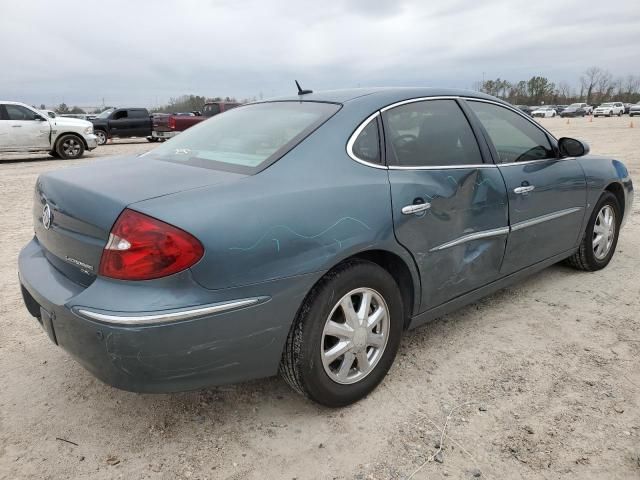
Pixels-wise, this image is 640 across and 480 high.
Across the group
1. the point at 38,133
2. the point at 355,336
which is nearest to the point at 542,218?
the point at 355,336

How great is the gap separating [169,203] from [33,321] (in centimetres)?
215

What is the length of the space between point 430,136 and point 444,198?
0.41 meters

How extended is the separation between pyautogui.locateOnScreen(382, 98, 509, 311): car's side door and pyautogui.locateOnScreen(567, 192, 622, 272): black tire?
4.60ft

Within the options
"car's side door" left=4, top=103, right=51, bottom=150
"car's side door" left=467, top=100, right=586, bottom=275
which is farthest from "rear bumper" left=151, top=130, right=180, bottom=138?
"car's side door" left=467, top=100, right=586, bottom=275

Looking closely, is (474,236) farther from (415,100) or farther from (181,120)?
(181,120)

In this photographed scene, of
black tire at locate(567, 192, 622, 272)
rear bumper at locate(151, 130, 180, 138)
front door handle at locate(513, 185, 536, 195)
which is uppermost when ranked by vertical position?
front door handle at locate(513, 185, 536, 195)

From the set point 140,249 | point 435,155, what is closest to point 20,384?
point 140,249

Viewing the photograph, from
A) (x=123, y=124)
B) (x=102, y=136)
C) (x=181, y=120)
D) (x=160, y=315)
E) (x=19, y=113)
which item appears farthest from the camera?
(x=123, y=124)

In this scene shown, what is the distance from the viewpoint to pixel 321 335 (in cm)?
227

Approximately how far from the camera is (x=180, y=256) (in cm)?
189

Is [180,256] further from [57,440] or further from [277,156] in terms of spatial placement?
[57,440]

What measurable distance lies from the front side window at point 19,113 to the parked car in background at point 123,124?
7669mm

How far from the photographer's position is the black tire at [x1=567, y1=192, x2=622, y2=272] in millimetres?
4133

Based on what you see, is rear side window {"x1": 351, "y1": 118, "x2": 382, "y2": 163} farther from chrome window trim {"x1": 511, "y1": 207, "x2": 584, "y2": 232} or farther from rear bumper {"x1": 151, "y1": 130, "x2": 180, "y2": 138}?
rear bumper {"x1": 151, "y1": 130, "x2": 180, "y2": 138}
